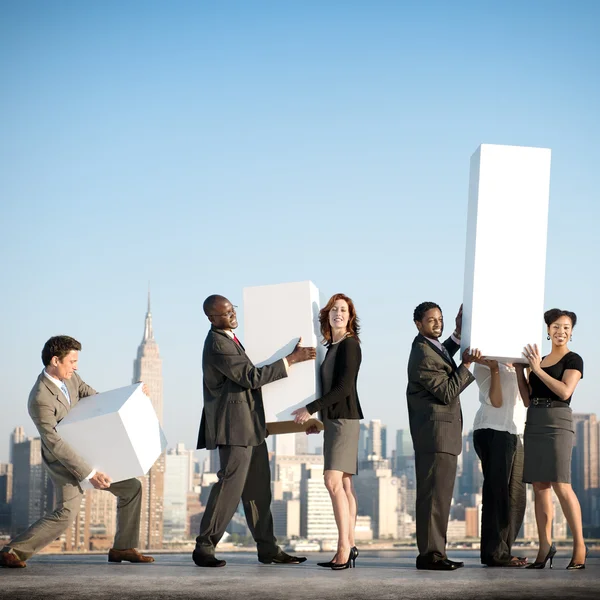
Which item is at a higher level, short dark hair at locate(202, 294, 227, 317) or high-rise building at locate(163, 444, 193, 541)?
short dark hair at locate(202, 294, 227, 317)

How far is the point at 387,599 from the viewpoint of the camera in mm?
5910

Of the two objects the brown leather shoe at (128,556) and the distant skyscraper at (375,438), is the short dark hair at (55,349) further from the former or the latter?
the distant skyscraper at (375,438)

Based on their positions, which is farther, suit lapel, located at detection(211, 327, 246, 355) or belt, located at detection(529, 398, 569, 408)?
suit lapel, located at detection(211, 327, 246, 355)

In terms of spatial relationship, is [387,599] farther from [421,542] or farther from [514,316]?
[514,316]

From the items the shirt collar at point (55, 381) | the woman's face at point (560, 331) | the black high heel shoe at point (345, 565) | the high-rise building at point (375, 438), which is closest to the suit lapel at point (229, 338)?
the shirt collar at point (55, 381)

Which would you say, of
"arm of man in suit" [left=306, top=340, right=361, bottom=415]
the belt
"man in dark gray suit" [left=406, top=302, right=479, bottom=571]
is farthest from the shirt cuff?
the belt

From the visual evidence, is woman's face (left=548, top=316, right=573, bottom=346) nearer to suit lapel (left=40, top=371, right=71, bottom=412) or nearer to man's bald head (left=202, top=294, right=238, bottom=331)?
man's bald head (left=202, top=294, right=238, bottom=331)

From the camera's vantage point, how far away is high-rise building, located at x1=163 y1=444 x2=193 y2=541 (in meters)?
73.7

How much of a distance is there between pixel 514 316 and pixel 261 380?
6.99ft

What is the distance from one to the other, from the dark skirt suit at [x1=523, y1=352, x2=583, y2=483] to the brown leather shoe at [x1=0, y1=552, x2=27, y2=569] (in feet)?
13.4

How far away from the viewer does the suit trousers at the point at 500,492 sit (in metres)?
8.30

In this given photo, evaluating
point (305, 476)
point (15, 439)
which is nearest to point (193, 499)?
point (305, 476)

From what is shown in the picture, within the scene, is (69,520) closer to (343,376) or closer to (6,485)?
(343,376)

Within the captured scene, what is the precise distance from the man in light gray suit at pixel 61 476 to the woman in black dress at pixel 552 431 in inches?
132
